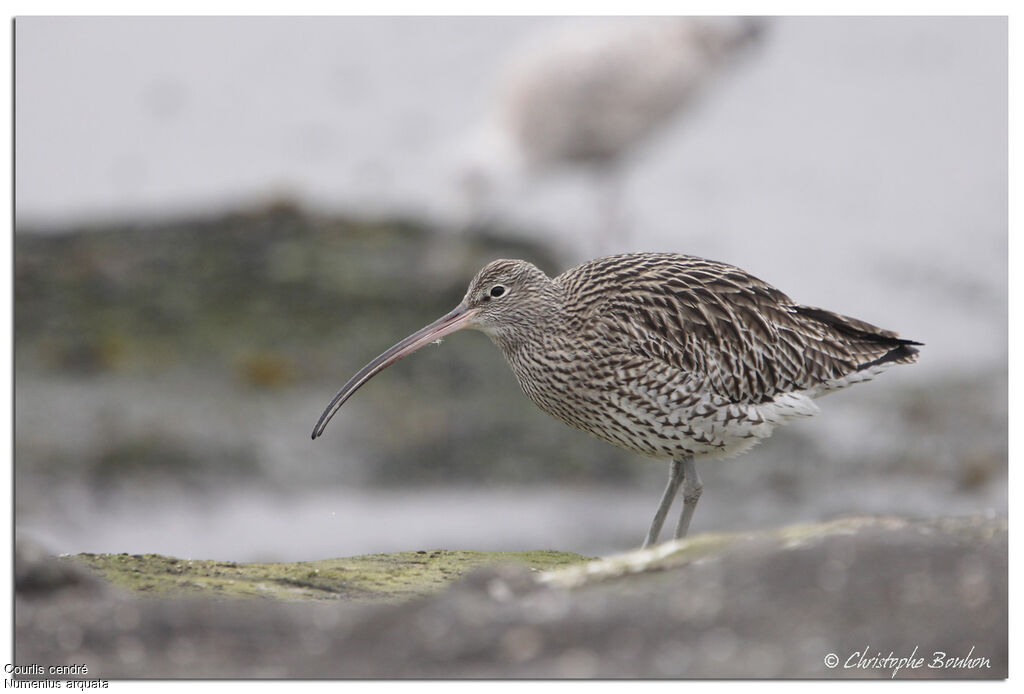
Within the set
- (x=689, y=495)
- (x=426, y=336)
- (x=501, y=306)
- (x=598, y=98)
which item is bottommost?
(x=689, y=495)

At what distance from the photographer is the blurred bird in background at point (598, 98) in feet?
41.0

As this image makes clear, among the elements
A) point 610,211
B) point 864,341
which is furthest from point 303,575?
point 610,211

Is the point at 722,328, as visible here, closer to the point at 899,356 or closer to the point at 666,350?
the point at 666,350

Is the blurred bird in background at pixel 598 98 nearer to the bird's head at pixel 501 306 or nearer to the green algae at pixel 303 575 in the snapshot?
the bird's head at pixel 501 306

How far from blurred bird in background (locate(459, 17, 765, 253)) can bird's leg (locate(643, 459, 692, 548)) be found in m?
6.85

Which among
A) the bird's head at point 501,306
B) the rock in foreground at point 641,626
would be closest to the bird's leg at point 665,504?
the bird's head at point 501,306

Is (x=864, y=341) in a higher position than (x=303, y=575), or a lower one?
higher

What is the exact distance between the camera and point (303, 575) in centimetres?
542

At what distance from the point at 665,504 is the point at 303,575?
74.7 inches

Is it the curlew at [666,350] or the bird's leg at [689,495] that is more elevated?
the curlew at [666,350]

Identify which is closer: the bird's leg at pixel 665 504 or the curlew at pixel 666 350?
the curlew at pixel 666 350

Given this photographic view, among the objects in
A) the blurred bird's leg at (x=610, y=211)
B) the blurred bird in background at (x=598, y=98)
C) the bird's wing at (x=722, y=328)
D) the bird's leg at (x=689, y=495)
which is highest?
the blurred bird in background at (x=598, y=98)

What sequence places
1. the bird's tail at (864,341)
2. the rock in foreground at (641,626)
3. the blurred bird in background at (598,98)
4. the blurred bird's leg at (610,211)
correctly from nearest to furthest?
the rock in foreground at (641,626), the bird's tail at (864,341), the blurred bird in background at (598,98), the blurred bird's leg at (610,211)

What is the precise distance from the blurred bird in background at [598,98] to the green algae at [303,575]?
7460 mm
